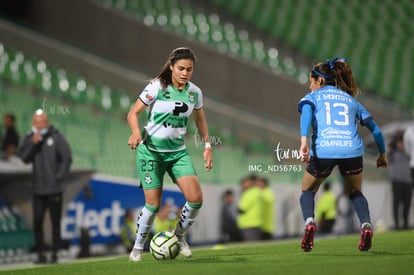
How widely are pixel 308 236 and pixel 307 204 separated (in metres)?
0.36

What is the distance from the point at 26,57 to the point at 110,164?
8.29 m

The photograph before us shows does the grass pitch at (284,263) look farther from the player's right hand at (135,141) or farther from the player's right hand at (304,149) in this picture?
the player's right hand at (135,141)

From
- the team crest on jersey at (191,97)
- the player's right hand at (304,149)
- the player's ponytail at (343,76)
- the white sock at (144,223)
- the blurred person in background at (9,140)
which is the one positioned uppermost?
the blurred person in background at (9,140)

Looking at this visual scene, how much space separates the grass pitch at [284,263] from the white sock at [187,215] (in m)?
0.32

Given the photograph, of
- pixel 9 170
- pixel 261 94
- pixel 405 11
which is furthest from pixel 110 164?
pixel 405 11

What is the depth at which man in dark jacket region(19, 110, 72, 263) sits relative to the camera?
14.1 m

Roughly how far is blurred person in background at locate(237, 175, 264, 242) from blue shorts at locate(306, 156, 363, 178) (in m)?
8.52

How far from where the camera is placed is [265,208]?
62.7 ft

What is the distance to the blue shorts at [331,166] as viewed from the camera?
9.98 metres

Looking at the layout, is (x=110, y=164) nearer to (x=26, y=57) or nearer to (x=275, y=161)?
(x=275, y=161)

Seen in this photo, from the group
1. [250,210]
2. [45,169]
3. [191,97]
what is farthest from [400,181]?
[191,97]

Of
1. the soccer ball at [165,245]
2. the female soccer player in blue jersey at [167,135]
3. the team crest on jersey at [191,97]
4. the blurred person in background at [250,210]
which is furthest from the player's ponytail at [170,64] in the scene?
the blurred person in background at [250,210]

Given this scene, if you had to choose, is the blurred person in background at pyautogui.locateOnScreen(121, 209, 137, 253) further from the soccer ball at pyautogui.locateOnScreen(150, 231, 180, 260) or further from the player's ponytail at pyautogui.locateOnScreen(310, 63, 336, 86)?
the player's ponytail at pyautogui.locateOnScreen(310, 63, 336, 86)

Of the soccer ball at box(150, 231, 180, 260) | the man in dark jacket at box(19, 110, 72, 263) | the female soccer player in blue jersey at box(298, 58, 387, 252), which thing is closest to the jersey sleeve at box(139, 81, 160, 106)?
the soccer ball at box(150, 231, 180, 260)
